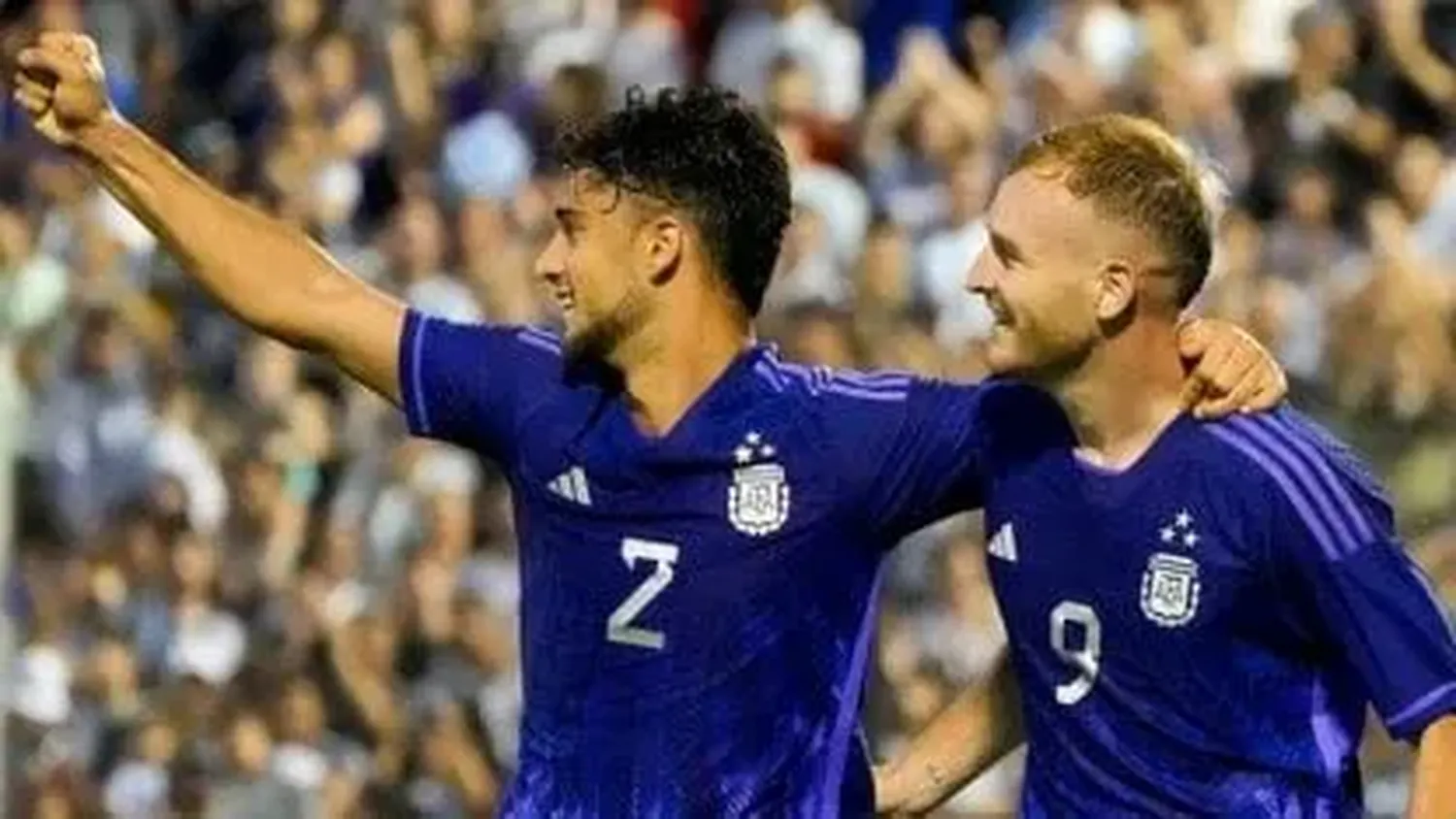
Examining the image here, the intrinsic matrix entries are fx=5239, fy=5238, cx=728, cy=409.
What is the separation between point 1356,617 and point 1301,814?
1.15ft

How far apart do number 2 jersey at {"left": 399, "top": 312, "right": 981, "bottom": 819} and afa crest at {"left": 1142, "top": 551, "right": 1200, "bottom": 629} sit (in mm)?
421

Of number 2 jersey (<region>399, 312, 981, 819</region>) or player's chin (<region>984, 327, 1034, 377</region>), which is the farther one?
number 2 jersey (<region>399, 312, 981, 819</region>)

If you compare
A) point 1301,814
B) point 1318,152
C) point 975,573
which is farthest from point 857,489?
point 1318,152

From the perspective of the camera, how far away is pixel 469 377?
26.2 ft

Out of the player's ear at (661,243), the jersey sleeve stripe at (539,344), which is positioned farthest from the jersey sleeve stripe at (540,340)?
the player's ear at (661,243)

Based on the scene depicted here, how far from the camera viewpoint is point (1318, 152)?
47.6ft

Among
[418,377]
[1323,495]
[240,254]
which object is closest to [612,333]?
[418,377]

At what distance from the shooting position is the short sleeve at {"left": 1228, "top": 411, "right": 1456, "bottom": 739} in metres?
7.37

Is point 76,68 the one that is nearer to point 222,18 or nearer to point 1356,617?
point 1356,617

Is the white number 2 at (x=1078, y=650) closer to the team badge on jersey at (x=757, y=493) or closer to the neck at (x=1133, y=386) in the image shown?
the neck at (x=1133, y=386)

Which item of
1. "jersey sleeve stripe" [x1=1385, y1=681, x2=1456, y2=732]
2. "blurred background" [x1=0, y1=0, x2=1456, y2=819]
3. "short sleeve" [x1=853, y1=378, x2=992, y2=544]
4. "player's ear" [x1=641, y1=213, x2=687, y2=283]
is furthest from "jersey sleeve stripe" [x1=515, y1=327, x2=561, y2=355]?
"blurred background" [x1=0, y1=0, x2=1456, y2=819]

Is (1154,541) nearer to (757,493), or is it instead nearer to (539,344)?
(757,493)

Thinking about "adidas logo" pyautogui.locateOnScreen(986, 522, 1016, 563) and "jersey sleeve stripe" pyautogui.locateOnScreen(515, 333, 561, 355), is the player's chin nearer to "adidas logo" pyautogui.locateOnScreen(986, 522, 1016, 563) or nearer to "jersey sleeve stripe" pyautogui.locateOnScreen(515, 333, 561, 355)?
"adidas logo" pyautogui.locateOnScreen(986, 522, 1016, 563)

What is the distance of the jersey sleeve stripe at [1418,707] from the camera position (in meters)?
7.37
